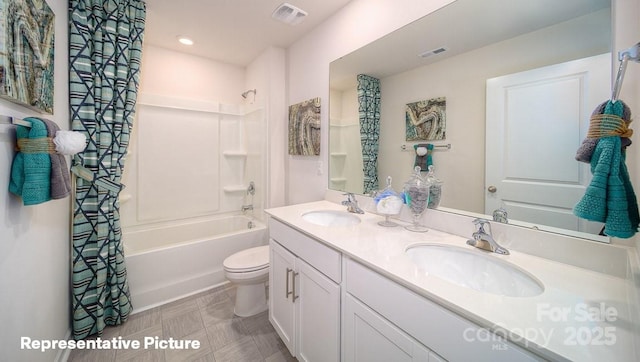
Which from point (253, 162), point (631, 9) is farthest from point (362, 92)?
point (253, 162)

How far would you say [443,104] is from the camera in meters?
1.27

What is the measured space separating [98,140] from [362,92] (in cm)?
195

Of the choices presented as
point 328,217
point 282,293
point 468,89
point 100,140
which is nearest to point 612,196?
point 468,89

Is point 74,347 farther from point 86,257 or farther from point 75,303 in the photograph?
point 86,257

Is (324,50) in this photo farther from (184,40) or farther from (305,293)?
(305,293)

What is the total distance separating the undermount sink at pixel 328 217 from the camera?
1.66 metres

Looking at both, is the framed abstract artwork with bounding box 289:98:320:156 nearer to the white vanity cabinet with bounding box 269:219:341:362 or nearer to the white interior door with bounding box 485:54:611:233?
the white vanity cabinet with bounding box 269:219:341:362

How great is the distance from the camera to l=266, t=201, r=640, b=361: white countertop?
0.50 metres

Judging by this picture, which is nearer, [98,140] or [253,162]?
[98,140]

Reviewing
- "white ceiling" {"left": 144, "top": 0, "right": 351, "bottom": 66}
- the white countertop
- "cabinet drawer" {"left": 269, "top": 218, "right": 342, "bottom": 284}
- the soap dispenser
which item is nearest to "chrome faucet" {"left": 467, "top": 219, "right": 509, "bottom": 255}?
the white countertop

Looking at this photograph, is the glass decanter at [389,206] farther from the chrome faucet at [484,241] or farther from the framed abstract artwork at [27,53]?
the framed abstract artwork at [27,53]

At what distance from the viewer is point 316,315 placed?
3.87 feet

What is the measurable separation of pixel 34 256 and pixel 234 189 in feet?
6.44

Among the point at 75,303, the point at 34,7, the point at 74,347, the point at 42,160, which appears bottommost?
the point at 74,347
